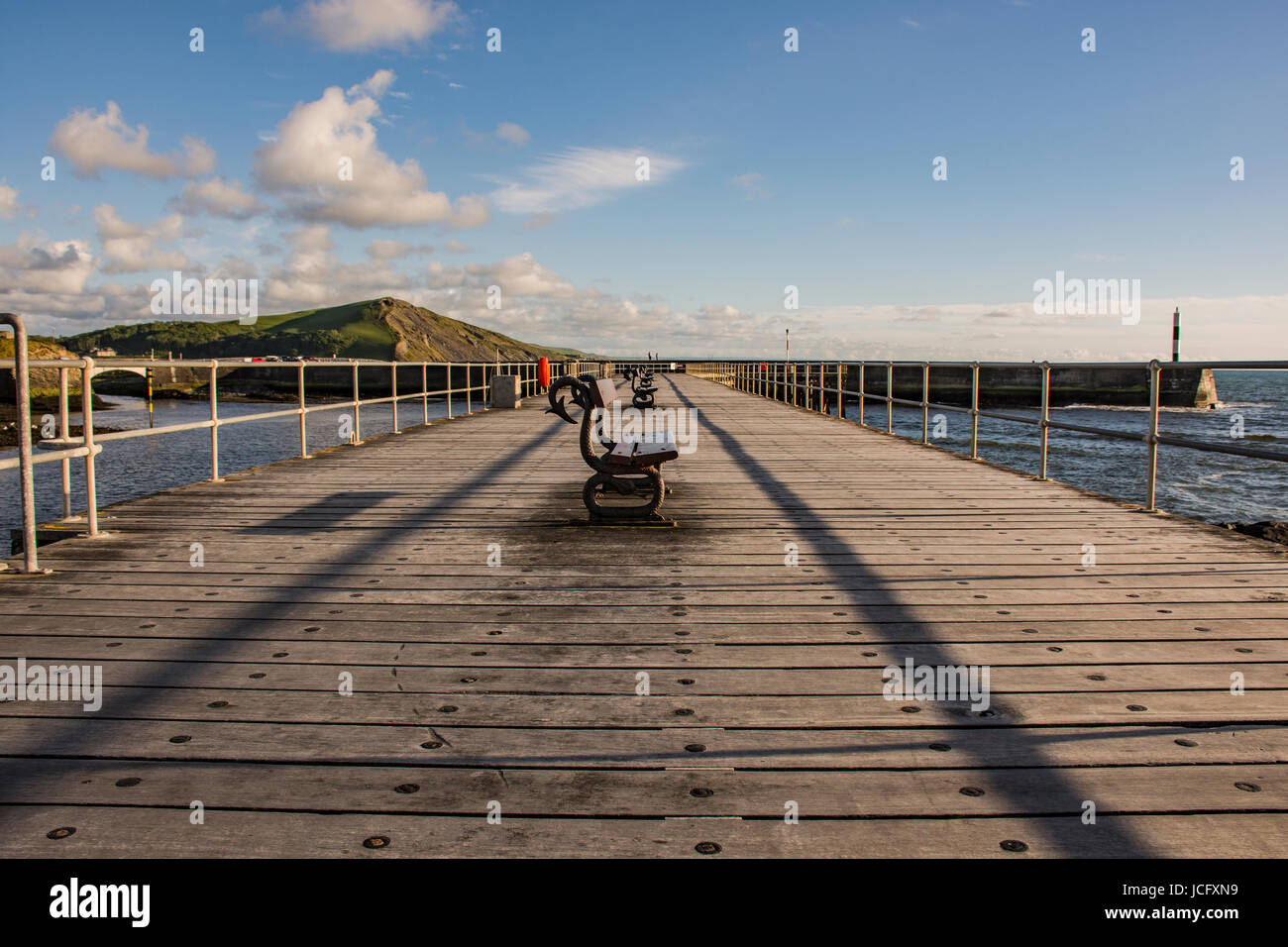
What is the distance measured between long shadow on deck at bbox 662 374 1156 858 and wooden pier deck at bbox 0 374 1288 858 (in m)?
0.01

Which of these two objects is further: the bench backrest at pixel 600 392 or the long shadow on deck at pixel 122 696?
the bench backrest at pixel 600 392

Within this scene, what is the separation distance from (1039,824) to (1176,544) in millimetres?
3852

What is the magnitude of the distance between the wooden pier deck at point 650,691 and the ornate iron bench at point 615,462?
0.22 m

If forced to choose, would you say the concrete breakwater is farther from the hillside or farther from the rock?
the hillside

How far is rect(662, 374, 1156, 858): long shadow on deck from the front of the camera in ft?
6.43

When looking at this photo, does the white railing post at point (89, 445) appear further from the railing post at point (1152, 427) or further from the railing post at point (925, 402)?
the railing post at point (925, 402)

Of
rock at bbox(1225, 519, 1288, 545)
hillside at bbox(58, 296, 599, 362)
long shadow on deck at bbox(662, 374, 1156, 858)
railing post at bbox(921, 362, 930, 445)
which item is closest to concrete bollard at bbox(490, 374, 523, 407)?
long shadow on deck at bbox(662, 374, 1156, 858)

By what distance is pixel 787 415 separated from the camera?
16.7 metres

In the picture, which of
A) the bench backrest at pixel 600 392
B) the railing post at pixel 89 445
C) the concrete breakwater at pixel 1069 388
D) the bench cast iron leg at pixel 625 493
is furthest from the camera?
the concrete breakwater at pixel 1069 388

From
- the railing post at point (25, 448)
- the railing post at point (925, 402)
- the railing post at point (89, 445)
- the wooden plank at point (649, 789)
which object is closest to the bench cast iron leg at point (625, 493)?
the railing post at point (89, 445)

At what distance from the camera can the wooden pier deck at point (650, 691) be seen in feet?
6.70

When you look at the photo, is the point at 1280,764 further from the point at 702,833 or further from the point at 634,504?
the point at 634,504
